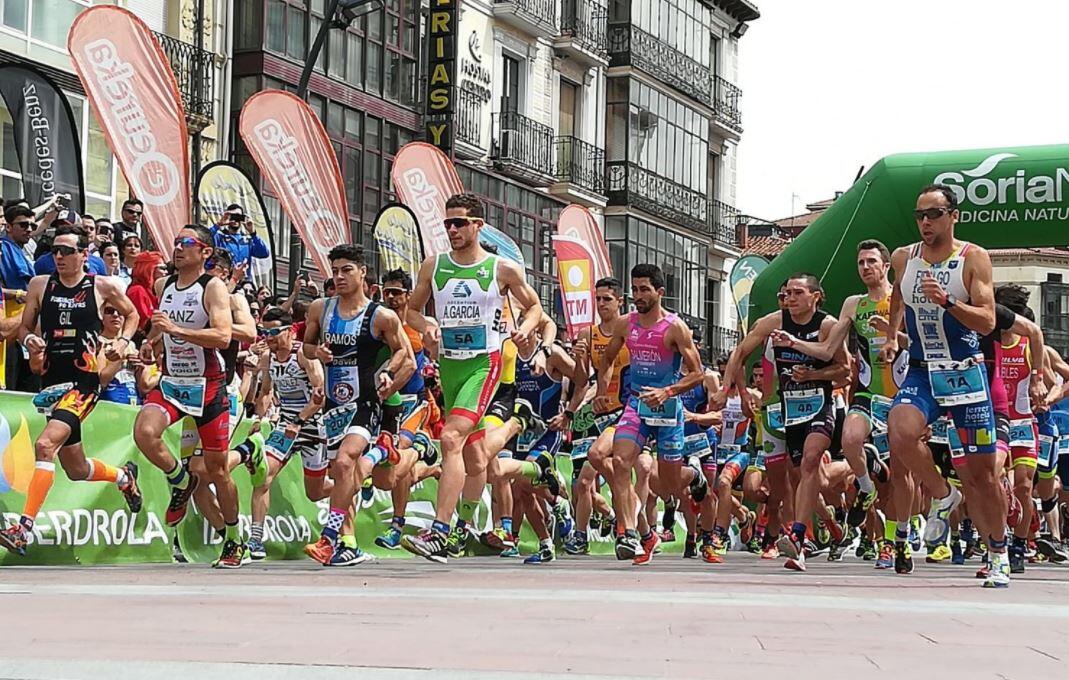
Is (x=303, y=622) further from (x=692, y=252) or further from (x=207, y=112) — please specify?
(x=692, y=252)

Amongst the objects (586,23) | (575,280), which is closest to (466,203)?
(575,280)

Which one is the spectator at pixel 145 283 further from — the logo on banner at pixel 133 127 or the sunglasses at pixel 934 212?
the sunglasses at pixel 934 212

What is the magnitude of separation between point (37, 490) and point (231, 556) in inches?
52.4

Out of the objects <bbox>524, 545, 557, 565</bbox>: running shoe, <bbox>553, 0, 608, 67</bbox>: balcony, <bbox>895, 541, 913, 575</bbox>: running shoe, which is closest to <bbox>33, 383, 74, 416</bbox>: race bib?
<bbox>524, 545, 557, 565</bbox>: running shoe

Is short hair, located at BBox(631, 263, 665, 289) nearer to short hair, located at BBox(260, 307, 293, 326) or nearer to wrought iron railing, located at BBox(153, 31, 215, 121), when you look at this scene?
short hair, located at BBox(260, 307, 293, 326)

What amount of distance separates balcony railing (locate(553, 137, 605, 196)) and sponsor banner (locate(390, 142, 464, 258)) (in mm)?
17886

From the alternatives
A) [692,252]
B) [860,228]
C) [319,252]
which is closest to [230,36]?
[319,252]

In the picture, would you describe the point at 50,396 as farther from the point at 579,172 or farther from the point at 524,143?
the point at 579,172

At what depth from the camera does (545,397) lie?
1569cm

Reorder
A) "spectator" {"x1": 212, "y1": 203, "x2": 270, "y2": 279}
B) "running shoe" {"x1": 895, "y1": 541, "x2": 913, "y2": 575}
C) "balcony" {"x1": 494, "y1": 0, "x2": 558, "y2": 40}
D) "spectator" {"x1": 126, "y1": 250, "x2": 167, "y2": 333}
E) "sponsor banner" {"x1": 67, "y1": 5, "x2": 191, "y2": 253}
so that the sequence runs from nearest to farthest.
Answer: "running shoe" {"x1": 895, "y1": 541, "x2": 913, "y2": 575}, "spectator" {"x1": 126, "y1": 250, "x2": 167, "y2": 333}, "sponsor banner" {"x1": 67, "y1": 5, "x2": 191, "y2": 253}, "spectator" {"x1": 212, "y1": 203, "x2": 270, "y2": 279}, "balcony" {"x1": 494, "y1": 0, "x2": 558, "y2": 40}

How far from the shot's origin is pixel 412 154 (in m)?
24.2

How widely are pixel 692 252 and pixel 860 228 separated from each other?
1142 inches

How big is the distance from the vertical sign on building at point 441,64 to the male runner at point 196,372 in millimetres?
23540

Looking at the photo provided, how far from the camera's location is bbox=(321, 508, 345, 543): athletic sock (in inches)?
453
